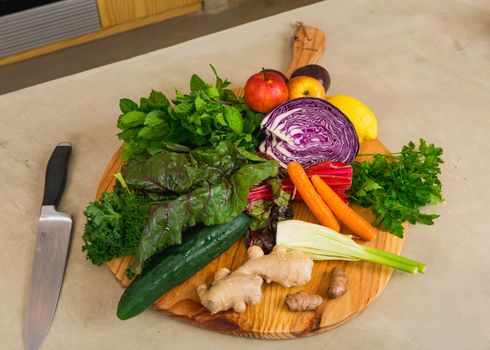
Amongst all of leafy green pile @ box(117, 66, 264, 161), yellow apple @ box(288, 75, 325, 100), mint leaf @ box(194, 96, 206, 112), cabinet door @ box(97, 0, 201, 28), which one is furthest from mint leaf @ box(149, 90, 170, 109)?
cabinet door @ box(97, 0, 201, 28)

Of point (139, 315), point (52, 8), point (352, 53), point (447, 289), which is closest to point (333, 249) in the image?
point (447, 289)

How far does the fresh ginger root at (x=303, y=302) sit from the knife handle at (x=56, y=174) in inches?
28.1

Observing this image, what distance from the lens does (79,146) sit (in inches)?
74.2

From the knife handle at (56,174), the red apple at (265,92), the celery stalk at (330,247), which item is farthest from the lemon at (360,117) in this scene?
the knife handle at (56,174)

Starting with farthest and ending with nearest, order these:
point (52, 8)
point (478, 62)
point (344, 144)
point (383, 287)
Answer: point (52, 8) < point (478, 62) < point (344, 144) < point (383, 287)

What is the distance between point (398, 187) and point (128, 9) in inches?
85.9

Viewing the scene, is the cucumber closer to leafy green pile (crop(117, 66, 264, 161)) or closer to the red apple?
leafy green pile (crop(117, 66, 264, 161))

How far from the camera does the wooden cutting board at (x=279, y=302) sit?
1380 millimetres

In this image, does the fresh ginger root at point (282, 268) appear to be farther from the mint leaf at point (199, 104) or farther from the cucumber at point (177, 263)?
the mint leaf at point (199, 104)

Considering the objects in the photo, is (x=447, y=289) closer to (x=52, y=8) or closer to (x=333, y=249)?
(x=333, y=249)

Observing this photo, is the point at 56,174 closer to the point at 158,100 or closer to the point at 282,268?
the point at 158,100

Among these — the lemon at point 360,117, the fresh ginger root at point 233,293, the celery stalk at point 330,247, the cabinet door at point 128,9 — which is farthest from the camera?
the cabinet door at point 128,9

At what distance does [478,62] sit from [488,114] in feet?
0.96

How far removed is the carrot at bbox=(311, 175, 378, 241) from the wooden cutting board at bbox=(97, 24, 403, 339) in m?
0.04
